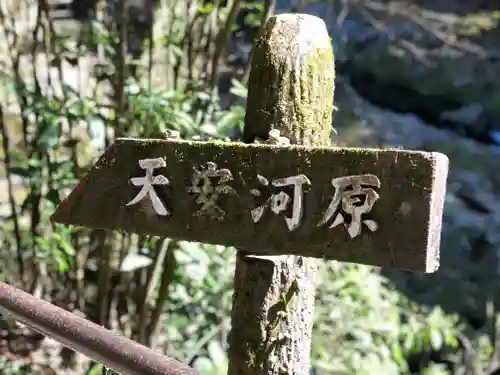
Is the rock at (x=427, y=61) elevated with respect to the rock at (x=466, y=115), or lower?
elevated

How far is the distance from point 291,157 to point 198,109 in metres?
1.09

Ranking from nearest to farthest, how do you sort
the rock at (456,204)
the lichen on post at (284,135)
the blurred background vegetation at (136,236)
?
the lichen on post at (284,135), the blurred background vegetation at (136,236), the rock at (456,204)

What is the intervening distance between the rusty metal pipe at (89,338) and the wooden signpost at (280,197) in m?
0.16

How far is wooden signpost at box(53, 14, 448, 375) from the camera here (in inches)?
24.6

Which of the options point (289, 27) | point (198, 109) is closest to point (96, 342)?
point (289, 27)

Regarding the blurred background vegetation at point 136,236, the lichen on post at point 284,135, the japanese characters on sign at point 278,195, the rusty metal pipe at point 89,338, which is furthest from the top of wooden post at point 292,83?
the blurred background vegetation at point 136,236

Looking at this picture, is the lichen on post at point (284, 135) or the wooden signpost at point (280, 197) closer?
the wooden signpost at point (280, 197)

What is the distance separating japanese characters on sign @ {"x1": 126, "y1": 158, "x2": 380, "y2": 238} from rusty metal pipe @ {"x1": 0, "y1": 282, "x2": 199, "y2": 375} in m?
0.19

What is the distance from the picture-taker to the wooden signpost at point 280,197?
62 centimetres

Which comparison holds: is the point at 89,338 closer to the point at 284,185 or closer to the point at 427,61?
the point at 284,185

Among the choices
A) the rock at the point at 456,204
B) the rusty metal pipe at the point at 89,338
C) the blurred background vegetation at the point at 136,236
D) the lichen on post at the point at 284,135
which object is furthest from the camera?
the rock at the point at 456,204

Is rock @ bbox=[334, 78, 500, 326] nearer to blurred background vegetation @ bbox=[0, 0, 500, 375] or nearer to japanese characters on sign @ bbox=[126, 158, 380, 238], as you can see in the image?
blurred background vegetation @ bbox=[0, 0, 500, 375]

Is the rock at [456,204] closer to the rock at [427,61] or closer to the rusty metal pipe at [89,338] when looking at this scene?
the rock at [427,61]

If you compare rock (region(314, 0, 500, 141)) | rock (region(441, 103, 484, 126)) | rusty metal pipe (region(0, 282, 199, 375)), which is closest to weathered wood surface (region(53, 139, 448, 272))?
rusty metal pipe (region(0, 282, 199, 375))
